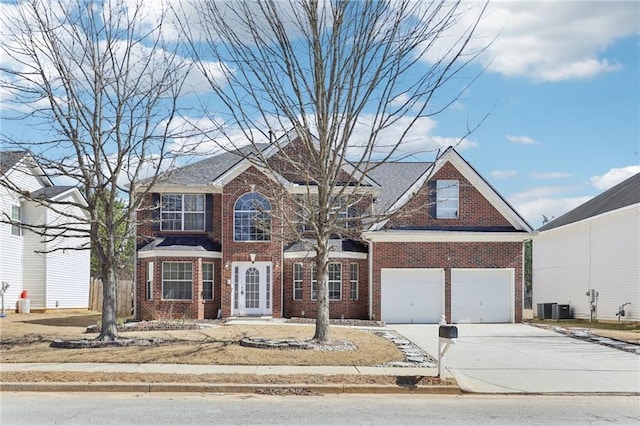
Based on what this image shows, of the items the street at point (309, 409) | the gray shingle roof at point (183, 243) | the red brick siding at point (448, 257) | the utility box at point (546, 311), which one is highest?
the gray shingle roof at point (183, 243)

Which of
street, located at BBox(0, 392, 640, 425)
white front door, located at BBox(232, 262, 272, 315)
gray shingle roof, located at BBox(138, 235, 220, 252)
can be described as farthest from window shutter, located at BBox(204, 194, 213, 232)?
street, located at BBox(0, 392, 640, 425)

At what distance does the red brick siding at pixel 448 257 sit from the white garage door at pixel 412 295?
0.27 meters

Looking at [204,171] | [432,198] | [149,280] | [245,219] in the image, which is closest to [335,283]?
[245,219]

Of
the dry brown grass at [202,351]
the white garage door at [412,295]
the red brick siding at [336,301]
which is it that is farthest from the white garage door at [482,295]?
the dry brown grass at [202,351]

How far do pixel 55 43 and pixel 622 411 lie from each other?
15105 mm

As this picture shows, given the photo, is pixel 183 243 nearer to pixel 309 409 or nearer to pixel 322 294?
pixel 322 294

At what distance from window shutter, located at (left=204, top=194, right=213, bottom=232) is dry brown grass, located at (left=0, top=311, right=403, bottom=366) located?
915cm

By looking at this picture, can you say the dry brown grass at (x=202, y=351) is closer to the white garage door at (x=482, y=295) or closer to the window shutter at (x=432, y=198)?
the white garage door at (x=482, y=295)

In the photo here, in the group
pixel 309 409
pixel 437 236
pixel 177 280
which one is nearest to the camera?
pixel 309 409

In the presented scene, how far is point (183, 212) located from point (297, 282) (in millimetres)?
5646

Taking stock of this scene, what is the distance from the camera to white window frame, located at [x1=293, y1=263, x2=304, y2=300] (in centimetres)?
2961

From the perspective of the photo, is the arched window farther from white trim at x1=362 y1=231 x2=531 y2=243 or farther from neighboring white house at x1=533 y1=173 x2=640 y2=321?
neighboring white house at x1=533 y1=173 x2=640 y2=321

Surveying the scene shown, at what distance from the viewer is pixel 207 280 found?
29594 millimetres

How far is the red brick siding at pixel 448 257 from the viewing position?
28422 millimetres
